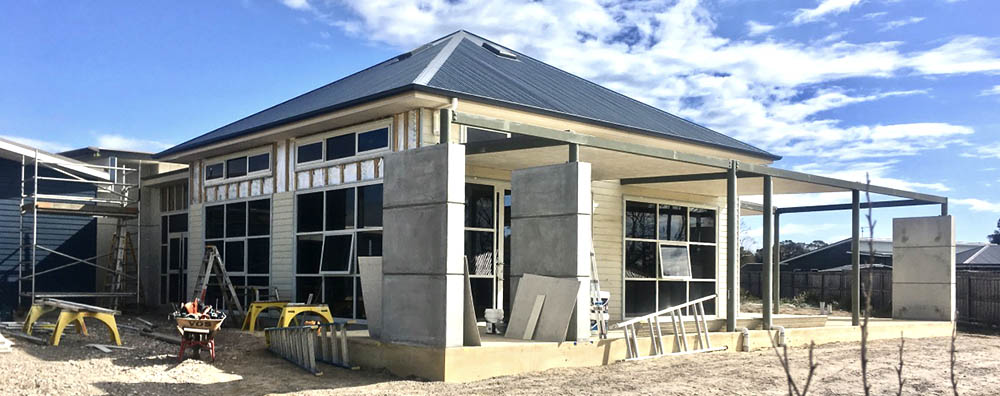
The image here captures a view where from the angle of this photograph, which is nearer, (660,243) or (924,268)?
(660,243)

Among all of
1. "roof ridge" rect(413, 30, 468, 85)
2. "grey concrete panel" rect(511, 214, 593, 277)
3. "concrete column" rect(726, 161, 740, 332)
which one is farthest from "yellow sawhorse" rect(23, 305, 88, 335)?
"concrete column" rect(726, 161, 740, 332)

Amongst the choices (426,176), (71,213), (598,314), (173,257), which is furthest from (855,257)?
(71,213)

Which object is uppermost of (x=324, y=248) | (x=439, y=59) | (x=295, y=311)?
(x=439, y=59)

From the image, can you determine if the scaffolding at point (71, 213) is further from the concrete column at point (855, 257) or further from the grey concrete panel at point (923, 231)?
the grey concrete panel at point (923, 231)

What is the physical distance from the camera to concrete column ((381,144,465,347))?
384 inches

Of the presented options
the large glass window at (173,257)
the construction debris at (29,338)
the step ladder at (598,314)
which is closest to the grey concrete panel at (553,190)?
the step ladder at (598,314)

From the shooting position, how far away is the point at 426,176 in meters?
10.1

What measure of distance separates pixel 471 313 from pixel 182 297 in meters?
13.5

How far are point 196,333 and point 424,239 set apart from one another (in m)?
3.77

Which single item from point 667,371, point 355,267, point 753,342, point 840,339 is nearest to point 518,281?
point 667,371

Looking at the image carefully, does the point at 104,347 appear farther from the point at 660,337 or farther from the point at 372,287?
the point at 660,337

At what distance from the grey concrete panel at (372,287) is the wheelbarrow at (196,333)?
2.04m

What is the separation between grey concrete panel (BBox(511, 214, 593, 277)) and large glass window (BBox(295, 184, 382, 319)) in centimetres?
316

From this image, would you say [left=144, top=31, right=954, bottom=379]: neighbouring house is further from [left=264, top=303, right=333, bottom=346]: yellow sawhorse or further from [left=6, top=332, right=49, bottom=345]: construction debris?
[left=6, top=332, right=49, bottom=345]: construction debris
